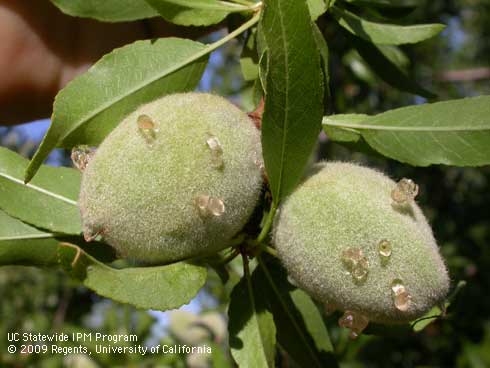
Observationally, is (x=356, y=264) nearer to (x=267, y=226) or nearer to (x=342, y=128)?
(x=267, y=226)

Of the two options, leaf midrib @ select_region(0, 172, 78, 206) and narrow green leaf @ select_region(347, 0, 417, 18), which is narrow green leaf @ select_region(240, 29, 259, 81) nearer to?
narrow green leaf @ select_region(347, 0, 417, 18)

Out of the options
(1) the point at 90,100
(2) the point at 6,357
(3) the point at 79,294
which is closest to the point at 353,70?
(1) the point at 90,100

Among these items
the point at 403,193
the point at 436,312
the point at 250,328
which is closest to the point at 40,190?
the point at 250,328

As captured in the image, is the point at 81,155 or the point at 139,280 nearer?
the point at 139,280

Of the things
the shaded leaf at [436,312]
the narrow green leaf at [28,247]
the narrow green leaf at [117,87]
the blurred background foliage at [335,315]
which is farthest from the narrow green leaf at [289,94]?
the blurred background foliage at [335,315]

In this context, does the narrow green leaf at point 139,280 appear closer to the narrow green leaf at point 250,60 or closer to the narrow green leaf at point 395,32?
the narrow green leaf at point 250,60

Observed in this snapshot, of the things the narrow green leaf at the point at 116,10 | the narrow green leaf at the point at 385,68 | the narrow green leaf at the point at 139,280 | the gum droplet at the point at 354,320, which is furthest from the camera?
the narrow green leaf at the point at 385,68

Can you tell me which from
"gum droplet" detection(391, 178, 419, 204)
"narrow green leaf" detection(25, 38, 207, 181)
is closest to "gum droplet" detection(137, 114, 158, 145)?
"narrow green leaf" detection(25, 38, 207, 181)
